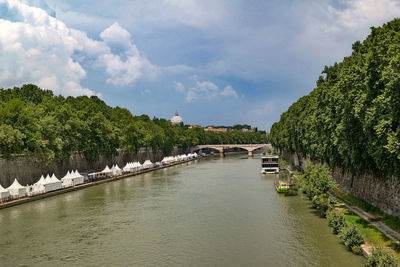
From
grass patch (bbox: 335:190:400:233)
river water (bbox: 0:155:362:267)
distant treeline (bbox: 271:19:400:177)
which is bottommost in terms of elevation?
river water (bbox: 0:155:362:267)

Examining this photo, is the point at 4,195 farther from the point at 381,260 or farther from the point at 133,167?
the point at 381,260

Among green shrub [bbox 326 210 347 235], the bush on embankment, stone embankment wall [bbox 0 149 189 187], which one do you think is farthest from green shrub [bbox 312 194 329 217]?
stone embankment wall [bbox 0 149 189 187]

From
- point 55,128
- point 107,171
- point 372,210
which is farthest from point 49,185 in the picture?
point 372,210

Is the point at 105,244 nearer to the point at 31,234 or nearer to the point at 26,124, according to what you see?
the point at 31,234

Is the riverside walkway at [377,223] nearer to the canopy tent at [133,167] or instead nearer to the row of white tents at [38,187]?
the row of white tents at [38,187]

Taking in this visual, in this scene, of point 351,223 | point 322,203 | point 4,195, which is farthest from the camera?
point 4,195

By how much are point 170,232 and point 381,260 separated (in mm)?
18596

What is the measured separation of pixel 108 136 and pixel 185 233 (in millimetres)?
55365

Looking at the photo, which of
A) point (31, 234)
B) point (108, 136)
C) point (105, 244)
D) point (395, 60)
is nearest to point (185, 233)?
point (105, 244)

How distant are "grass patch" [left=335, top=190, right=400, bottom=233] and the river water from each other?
447cm

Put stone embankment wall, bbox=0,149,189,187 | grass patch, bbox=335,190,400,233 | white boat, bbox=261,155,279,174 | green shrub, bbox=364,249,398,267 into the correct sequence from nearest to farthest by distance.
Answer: green shrub, bbox=364,249,398,267 < grass patch, bbox=335,190,400,233 < stone embankment wall, bbox=0,149,189,187 < white boat, bbox=261,155,279,174

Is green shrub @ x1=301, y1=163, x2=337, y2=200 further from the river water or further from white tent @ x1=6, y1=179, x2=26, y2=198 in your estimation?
white tent @ x1=6, y1=179, x2=26, y2=198

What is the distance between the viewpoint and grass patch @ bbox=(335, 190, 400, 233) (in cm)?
2783

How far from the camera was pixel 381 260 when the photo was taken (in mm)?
19219
